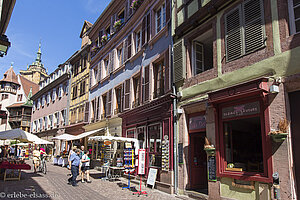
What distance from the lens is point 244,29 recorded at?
25.4ft

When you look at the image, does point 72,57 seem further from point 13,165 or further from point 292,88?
point 292,88

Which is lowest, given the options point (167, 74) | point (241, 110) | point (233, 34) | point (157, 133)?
point (157, 133)

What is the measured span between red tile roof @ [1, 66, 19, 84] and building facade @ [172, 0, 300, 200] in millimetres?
52034

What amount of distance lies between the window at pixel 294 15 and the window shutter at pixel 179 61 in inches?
169

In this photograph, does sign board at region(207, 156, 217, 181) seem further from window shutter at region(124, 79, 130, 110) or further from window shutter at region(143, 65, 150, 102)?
window shutter at region(124, 79, 130, 110)

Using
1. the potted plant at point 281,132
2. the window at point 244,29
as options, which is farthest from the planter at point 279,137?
the window at point 244,29

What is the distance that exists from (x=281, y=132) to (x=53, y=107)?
95.7 ft

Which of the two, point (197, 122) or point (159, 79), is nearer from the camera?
point (197, 122)

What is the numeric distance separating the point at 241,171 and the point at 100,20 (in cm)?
1734

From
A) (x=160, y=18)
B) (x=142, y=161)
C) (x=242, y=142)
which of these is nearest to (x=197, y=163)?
(x=242, y=142)

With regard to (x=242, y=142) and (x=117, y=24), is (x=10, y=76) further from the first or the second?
(x=242, y=142)

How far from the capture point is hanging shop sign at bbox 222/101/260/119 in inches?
279

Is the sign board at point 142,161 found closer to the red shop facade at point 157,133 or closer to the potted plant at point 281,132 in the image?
the red shop facade at point 157,133

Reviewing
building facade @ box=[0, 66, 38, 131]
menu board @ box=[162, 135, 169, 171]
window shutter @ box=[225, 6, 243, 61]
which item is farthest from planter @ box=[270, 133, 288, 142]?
building facade @ box=[0, 66, 38, 131]
